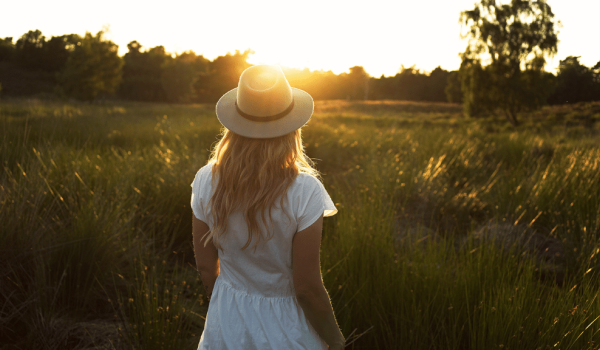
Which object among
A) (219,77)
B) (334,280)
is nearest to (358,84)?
(219,77)

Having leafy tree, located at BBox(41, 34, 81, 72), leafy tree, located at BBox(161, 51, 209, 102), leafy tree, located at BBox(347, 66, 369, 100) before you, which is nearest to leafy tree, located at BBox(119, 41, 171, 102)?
leafy tree, located at BBox(161, 51, 209, 102)

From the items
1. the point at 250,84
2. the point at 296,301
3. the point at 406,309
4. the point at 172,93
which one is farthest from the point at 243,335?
the point at 172,93

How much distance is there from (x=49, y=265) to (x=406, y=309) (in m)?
2.32

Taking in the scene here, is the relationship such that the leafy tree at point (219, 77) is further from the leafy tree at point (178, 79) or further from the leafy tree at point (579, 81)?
the leafy tree at point (579, 81)

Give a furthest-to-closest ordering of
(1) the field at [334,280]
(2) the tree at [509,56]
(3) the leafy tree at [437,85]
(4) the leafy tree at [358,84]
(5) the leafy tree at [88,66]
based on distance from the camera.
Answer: (3) the leafy tree at [437,85] < (4) the leafy tree at [358,84] < (5) the leafy tree at [88,66] < (2) the tree at [509,56] < (1) the field at [334,280]

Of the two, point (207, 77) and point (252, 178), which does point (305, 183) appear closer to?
point (252, 178)

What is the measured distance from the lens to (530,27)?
2333cm

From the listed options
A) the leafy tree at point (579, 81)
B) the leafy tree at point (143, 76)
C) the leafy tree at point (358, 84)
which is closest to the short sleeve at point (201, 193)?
the leafy tree at point (579, 81)

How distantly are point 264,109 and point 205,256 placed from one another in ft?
2.32

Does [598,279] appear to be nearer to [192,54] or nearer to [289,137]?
[289,137]

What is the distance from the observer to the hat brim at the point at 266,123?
4.39ft

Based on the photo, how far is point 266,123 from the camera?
1.37 metres

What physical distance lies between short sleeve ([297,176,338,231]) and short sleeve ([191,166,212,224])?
Answer: 1.31 feet

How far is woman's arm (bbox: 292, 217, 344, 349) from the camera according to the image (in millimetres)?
1311
